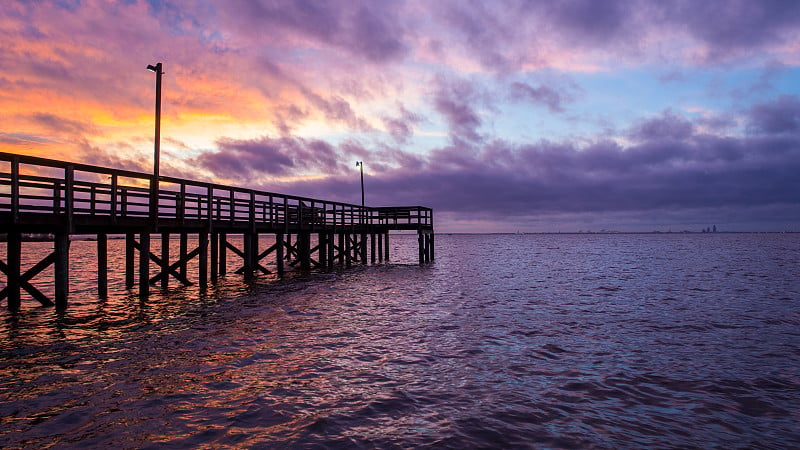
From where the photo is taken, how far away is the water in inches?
215

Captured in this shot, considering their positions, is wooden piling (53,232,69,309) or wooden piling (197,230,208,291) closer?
wooden piling (53,232,69,309)

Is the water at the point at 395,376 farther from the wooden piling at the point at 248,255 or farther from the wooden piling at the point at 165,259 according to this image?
the wooden piling at the point at 248,255

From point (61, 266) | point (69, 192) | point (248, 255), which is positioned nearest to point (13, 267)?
point (61, 266)

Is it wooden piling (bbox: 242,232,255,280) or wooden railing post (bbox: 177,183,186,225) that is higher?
wooden railing post (bbox: 177,183,186,225)

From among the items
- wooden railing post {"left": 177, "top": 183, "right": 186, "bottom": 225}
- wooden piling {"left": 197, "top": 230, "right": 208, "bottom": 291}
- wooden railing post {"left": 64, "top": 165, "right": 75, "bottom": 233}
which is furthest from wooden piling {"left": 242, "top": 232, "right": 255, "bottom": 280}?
wooden railing post {"left": 64, "top": 165, "right": 75, "bottom": 233}

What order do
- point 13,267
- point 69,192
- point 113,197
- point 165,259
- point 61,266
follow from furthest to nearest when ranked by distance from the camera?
point 165,259, point 113,197, point 61,266, point 13,267, point 69,192

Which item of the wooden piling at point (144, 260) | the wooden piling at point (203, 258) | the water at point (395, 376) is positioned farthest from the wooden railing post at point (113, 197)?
the wooden piling at point (203, 258)

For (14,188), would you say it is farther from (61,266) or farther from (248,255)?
(248,255)

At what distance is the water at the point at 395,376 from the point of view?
5.46 metres

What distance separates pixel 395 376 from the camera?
25.0 feet

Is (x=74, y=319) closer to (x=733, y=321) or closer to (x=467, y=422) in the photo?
(x=467, y=422)

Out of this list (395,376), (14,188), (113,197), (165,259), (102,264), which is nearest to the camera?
(395,376)

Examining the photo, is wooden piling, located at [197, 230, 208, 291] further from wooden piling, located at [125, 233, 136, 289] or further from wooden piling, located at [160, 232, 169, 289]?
wooden piling, located at [125, 233, 136, 289]

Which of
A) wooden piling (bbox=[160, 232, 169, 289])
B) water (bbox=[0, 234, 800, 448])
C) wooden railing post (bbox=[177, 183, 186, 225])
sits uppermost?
wooden railing post (bbox=[177, 183, 186, 225])
